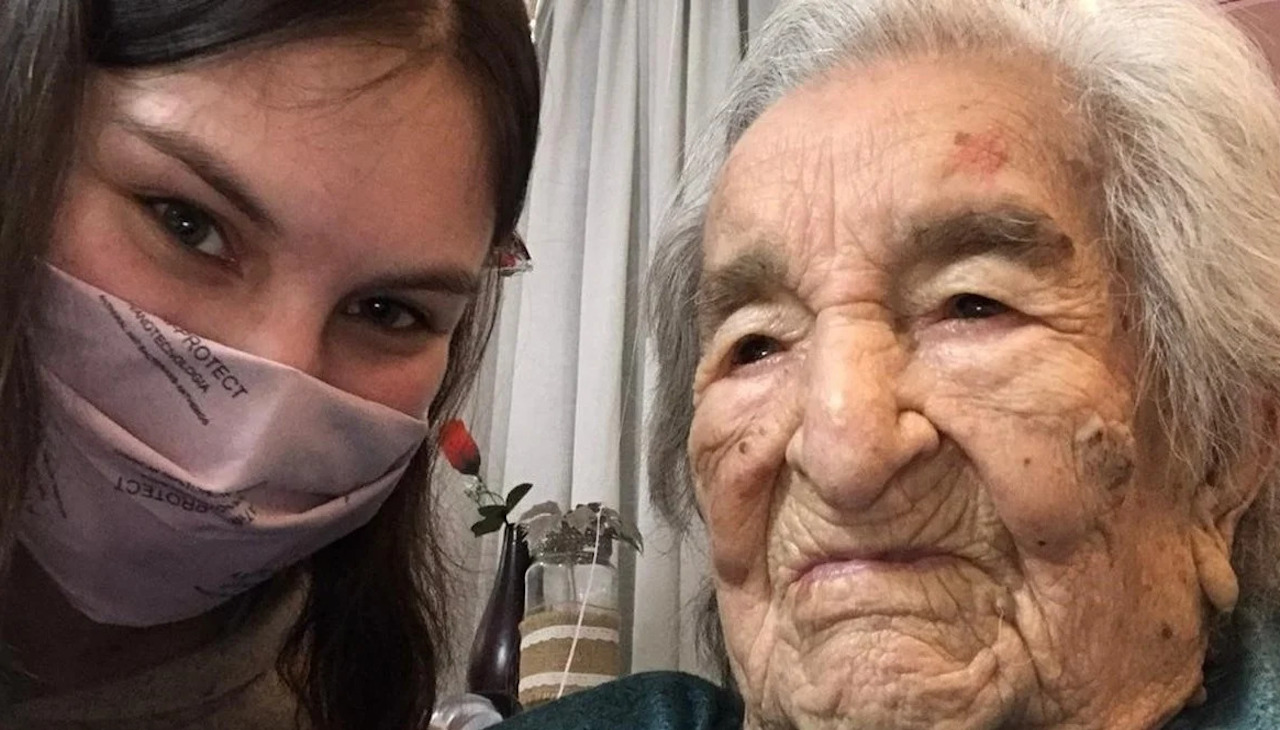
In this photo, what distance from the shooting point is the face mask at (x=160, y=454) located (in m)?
0.95

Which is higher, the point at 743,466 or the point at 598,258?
the point at 743,466

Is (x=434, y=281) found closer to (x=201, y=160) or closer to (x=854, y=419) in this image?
(x=201, y=160)

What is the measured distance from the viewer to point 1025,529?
2.98 feet

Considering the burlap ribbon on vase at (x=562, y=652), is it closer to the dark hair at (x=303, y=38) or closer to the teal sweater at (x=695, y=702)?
the dark hair at (x=303, y=38)

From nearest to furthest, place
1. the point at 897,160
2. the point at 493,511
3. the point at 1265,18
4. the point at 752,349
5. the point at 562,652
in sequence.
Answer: the point at 897,160 → the point at 752,349 → the point at 1265,18 → the point at 562,652 → the point at 493,511

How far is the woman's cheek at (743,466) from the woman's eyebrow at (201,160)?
1.30 feet

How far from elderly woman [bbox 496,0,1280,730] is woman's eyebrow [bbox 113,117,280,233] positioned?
1.30ft

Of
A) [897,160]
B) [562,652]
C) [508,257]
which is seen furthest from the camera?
[562,652]

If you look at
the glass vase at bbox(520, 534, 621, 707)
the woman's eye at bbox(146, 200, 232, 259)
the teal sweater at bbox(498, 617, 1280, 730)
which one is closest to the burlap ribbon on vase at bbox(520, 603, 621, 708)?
the glass vase at bbox(520, 534, 621, 707)

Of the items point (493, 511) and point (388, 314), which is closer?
point (388, 314)

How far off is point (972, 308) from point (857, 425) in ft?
0.48

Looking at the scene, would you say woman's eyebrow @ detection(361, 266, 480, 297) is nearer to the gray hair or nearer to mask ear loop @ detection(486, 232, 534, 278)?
mask ear loop @ detection(486, 232, 534, 278)

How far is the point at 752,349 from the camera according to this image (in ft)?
3.59

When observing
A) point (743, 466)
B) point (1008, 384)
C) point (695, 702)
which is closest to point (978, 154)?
point (1008, 384)
